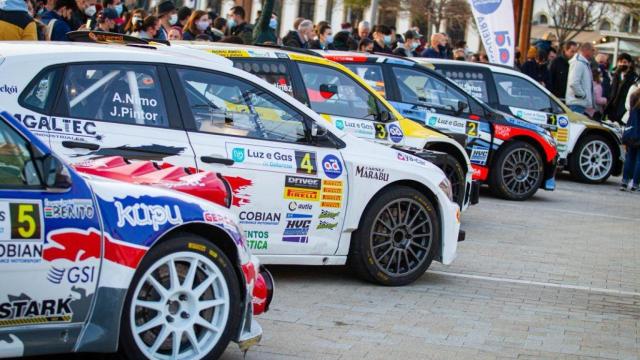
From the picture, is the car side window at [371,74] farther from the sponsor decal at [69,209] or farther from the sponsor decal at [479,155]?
the sponsor decal at [69,209]

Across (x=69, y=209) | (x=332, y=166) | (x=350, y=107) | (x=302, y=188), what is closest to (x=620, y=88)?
(x=350, y=107)

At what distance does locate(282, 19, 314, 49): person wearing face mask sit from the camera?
1709 cm

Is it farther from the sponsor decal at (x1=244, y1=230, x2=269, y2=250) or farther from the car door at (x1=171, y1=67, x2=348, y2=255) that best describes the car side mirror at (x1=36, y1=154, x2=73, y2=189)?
the sponsor decal at (x1=244, y1=230, x2=269, y2=250)

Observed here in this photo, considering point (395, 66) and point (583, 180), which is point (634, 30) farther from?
point (395, 66)

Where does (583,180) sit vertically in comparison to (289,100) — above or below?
below

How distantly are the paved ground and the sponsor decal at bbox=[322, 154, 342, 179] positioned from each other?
905 millimetres

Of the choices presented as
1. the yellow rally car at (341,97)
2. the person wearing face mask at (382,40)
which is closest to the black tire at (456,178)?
the yellow rally car at (341,97)

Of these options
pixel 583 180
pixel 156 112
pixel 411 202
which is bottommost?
pixel 583 180

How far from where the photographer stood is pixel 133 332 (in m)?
5.29

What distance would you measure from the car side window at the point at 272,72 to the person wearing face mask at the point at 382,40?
859 centimetres

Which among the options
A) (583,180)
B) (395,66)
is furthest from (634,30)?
(395,66)

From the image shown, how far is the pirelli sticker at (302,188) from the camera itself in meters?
7.87

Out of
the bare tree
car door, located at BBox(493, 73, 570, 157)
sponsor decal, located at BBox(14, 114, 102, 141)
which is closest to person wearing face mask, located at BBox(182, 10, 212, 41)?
car door, located at BBox(493, 73, 570, 157)

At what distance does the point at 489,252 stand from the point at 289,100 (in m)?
3.53
